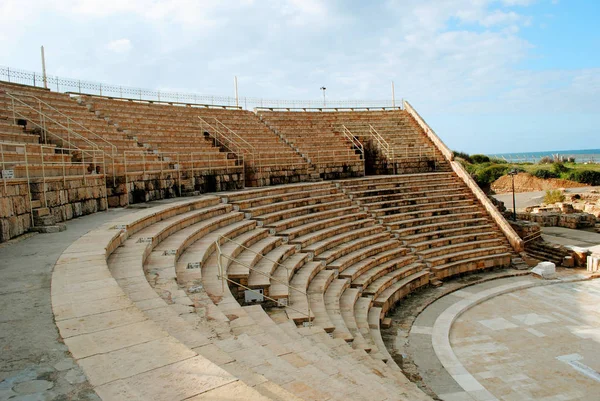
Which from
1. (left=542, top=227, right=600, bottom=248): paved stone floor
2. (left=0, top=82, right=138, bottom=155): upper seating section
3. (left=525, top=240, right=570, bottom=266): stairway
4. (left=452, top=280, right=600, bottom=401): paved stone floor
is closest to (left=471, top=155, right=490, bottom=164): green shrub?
(left=542, top=227, right=600, bottom=248): paved stone floor

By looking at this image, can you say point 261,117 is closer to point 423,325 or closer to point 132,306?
point 423,325

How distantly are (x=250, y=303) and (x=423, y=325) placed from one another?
17.1 ft

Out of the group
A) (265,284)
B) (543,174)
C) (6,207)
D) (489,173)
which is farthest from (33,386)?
(543,174)

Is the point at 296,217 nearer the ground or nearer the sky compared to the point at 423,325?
nearer the sky

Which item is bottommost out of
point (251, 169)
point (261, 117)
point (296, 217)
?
point (296, 217)

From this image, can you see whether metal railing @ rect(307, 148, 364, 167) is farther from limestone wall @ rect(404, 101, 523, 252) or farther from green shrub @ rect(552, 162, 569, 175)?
green shrub @ rect(552, 162, 569, 175)

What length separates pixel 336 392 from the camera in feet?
12.6

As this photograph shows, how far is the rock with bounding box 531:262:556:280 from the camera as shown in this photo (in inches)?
578

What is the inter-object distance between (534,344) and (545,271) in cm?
627

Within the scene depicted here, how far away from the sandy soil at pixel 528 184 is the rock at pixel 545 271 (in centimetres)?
2778

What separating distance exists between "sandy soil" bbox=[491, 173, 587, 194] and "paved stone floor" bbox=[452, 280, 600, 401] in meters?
29.9

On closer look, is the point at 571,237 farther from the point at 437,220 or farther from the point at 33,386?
the point at 33,386

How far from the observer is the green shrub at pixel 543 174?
41.9 meters

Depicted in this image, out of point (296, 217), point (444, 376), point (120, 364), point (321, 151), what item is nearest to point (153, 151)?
point (296, 217)
